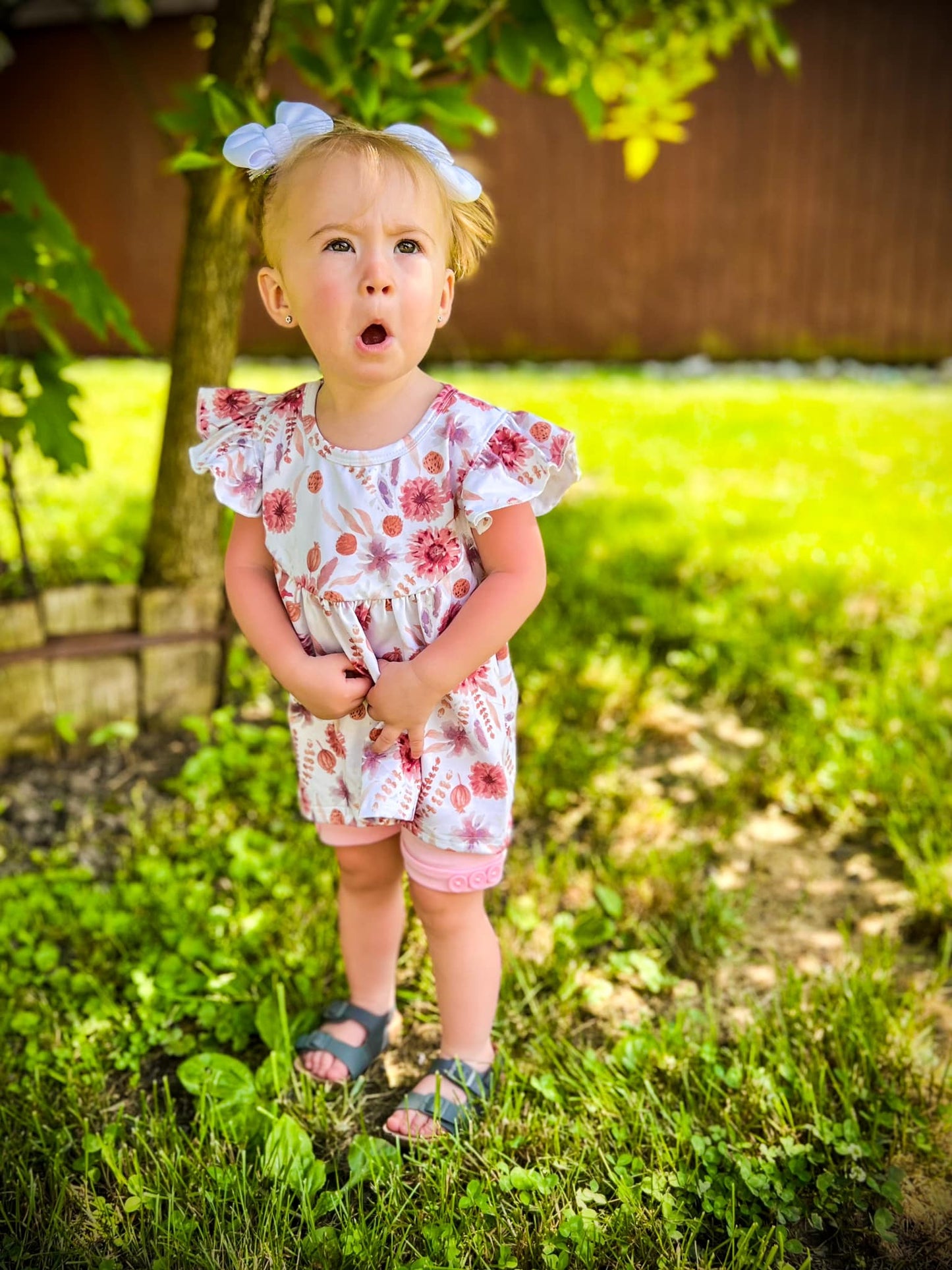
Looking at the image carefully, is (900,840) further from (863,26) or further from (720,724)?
(863,26)

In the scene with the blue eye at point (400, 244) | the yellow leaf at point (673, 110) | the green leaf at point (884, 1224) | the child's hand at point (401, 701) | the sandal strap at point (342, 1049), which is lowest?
the sandal strap at point (342, 1049)

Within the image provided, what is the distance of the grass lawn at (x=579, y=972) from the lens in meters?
1.51

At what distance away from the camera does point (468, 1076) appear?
1.73 metres

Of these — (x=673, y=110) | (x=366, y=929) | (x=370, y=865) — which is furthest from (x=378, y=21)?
(x=366, y=929)

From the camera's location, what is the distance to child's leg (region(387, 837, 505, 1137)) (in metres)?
1.64

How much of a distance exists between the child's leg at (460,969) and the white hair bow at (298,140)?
3.09 feet

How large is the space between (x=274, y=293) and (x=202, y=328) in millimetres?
1181

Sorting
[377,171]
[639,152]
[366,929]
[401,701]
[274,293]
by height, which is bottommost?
[366,929]

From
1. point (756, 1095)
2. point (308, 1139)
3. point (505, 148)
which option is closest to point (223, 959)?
point (308, 1139)

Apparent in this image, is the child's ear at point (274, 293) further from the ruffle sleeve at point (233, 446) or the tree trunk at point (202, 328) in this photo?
the tree trunk at point (202, 328)

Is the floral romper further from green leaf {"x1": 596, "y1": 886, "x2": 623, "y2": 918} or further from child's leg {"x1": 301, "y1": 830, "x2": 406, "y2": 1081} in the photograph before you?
green leaf {"x1": 596, "y1": 886, "x2": 623, "y2": 918}

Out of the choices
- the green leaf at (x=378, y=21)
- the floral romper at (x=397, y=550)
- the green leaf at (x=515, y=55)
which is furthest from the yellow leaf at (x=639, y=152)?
the floral romper at (x=397, y=550)

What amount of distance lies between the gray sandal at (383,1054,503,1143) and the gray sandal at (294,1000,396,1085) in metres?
0.11

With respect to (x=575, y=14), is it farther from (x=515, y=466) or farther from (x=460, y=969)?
(x=460, y=969)
